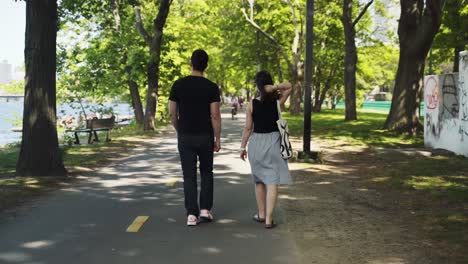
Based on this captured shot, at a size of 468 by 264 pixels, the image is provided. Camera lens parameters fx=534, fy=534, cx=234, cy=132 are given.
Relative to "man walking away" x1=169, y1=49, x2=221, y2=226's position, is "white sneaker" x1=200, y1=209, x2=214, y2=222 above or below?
below

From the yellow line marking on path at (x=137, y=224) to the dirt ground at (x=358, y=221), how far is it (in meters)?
1.75

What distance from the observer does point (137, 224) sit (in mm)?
6227

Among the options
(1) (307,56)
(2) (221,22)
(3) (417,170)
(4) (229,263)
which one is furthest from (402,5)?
(2) (221,22)

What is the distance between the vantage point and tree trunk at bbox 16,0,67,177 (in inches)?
386

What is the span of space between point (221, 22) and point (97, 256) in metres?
38.7

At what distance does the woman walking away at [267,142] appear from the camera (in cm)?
605

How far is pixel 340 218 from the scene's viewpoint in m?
6.75

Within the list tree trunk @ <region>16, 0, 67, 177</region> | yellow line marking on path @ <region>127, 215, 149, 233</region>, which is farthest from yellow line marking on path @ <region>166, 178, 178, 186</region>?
yellow line marking on path @ <region>127, 215, 149, 233</region>

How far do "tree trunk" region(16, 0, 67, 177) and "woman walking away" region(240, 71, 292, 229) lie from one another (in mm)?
5285

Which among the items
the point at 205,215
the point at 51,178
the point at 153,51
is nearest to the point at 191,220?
the point at 205,215

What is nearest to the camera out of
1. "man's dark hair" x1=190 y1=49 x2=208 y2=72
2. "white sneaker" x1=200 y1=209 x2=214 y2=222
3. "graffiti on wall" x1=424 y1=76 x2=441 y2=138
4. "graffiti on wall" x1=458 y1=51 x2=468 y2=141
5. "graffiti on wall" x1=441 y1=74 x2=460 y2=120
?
"man's dark hair" x1=190 y1=49 x2=208 y2=72

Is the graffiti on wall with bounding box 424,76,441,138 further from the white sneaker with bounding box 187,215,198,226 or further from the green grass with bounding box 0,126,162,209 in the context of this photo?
the white sneaker with bounding box 187,215,198,226

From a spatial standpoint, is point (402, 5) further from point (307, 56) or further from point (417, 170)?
point (417, 170)

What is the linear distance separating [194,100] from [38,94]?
5015 mm
